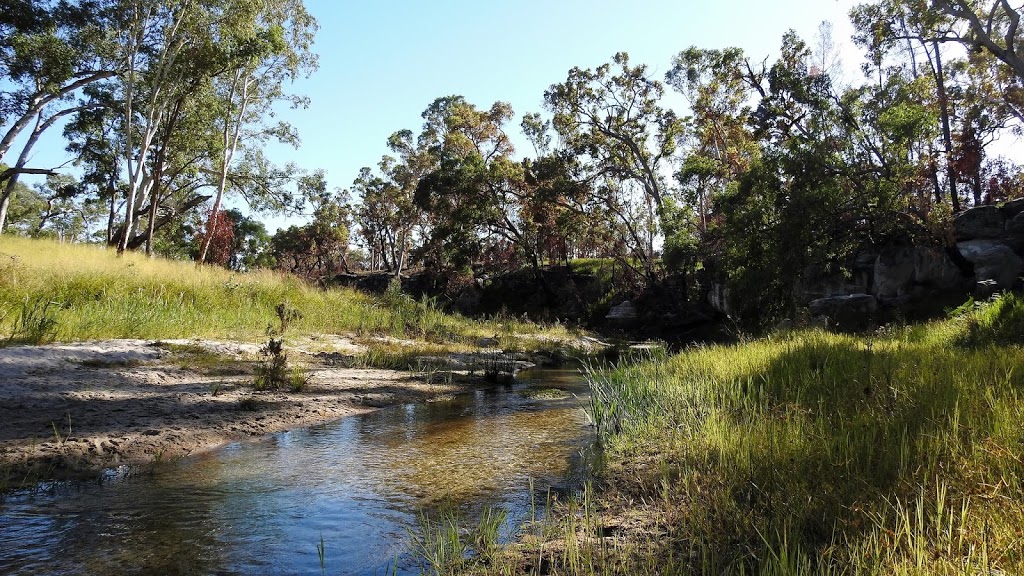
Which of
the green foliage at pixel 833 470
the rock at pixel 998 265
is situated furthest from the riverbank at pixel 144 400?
the rock at pixel 998 265

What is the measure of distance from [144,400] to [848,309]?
18638 millimetres

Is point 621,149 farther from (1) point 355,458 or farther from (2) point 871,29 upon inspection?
(1) point 355,458

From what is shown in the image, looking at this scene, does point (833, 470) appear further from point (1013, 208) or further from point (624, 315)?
point (624, 315)

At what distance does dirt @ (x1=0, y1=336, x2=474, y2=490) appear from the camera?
487 cm

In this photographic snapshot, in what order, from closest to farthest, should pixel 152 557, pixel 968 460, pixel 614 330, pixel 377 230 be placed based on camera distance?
pixel 968 460 → pixel 152 557 → pixel 614 330 → pixel 377 230

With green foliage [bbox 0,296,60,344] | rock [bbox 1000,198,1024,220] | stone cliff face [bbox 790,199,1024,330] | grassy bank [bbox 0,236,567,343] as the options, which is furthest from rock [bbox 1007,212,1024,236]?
green foliage [bbox 0,296,60,344]

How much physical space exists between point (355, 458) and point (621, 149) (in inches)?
1159

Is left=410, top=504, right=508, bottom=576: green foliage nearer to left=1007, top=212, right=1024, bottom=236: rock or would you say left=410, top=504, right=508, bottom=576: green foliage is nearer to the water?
the water

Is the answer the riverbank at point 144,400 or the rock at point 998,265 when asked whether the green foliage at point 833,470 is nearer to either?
the riverbank at point 144,400

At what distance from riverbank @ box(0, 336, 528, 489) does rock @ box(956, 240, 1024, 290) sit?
1760cm

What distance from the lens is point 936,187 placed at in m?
23.2

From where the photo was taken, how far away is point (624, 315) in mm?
30266

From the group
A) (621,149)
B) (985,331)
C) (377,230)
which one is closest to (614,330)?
(621,149)

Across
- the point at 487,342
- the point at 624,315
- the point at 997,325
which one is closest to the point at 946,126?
the point at 624,315
